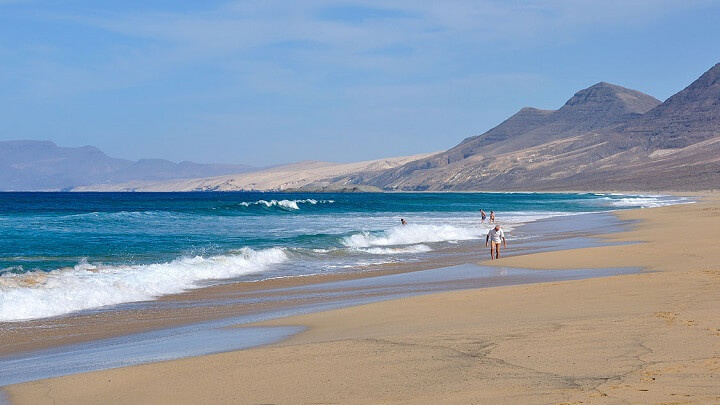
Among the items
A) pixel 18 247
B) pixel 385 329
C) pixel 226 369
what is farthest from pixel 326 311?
pixel 18 247

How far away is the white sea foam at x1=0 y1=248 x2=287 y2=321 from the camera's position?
1405 centimetres

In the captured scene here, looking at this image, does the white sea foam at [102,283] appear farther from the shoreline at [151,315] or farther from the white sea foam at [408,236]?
the white sea foam at [408,236]

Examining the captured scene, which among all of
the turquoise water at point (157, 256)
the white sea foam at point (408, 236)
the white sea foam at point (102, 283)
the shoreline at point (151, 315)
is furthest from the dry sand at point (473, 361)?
the white sea foam at point (408, 236)

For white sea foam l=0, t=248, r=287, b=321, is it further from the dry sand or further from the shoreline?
the dry sand

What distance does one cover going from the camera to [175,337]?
10.9 metres

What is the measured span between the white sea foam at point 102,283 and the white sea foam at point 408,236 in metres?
8.35

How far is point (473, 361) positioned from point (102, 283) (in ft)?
36.4

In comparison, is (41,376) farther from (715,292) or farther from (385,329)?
(715,292)

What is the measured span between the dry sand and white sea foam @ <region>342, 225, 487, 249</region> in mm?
19930

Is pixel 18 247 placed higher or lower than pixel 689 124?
lower

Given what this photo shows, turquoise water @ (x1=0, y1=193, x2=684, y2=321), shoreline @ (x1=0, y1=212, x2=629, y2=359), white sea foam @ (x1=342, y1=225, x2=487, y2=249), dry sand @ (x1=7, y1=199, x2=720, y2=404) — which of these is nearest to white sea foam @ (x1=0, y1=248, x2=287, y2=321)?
turquoise water @ (x1=0, y1=193, x2=684, y2=321)

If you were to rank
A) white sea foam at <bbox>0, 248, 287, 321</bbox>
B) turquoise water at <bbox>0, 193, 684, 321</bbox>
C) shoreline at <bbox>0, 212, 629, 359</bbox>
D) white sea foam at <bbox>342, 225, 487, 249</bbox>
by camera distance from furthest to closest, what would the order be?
white sea foam at <bbox>342, 225, 487, 249</bbox>
turquoise water at <bbox>0, 193, 684, 321</bbox>
white sea foam at <bbox>0, 248, 287, 321</bbox>
shoreline at <bbox>0, 212, 629, 359</bbox>

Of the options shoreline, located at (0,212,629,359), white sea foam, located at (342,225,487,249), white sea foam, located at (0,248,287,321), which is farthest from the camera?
white sea foam, located at (342,225,487,249)

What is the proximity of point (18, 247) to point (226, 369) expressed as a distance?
2270 centimetres
